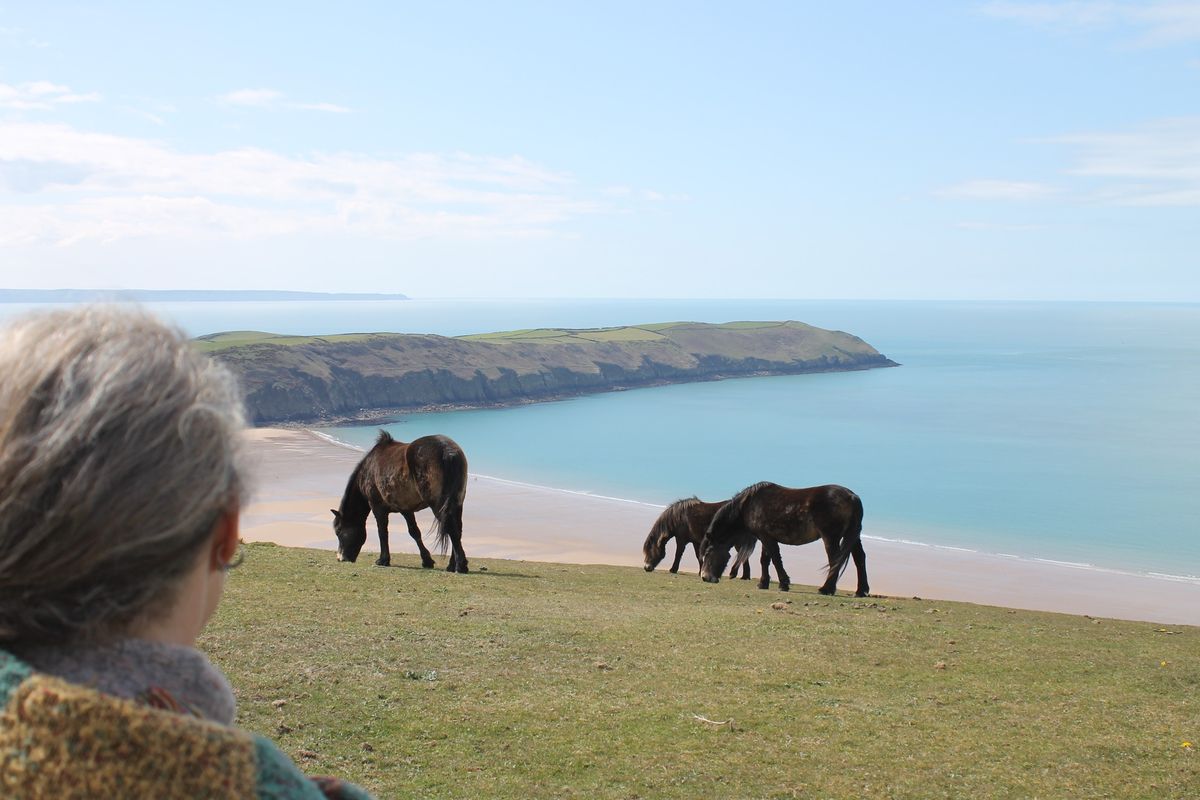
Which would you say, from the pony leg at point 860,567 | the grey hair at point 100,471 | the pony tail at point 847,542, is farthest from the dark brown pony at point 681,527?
the grey hair at point 100,471

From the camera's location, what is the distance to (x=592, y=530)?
42781 millimetres

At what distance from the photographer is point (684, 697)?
9.38 m

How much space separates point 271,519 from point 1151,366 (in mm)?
149616

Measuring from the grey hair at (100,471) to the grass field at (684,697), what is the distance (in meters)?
5.95

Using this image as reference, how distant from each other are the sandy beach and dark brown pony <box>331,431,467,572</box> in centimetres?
260

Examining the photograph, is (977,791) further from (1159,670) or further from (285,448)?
(285,448)

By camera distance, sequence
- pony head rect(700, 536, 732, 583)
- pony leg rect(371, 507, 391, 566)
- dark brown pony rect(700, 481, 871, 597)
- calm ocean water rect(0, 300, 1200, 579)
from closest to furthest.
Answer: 1. pony leg rect(371, 507, 391, 566)
2. dark brown pony rect(700, 481, 871, 597)
3. pony head rect(700, 536, 732, 583)
4. calm ocean water rect(0, 300, 1200, 579)

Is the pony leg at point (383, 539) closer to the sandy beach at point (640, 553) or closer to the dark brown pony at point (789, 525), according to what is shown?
the sandy beach at point (640, 553)

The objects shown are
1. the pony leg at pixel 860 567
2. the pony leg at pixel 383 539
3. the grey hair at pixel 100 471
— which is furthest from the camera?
the pony leg at pixel 860 567

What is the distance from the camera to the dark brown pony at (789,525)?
18.4 m

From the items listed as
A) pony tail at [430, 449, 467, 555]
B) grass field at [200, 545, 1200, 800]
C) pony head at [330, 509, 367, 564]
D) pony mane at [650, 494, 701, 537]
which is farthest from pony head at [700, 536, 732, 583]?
pony head at [330, 509, 367, 564]

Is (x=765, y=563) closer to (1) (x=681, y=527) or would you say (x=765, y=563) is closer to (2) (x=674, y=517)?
(1) (x=681, y=527)

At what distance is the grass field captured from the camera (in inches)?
294

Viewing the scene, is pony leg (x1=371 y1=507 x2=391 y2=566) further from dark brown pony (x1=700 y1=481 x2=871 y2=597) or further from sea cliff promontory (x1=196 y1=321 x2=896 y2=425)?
sea cliff promontory (x1=196 y1=321 x2=896 y2=425)
